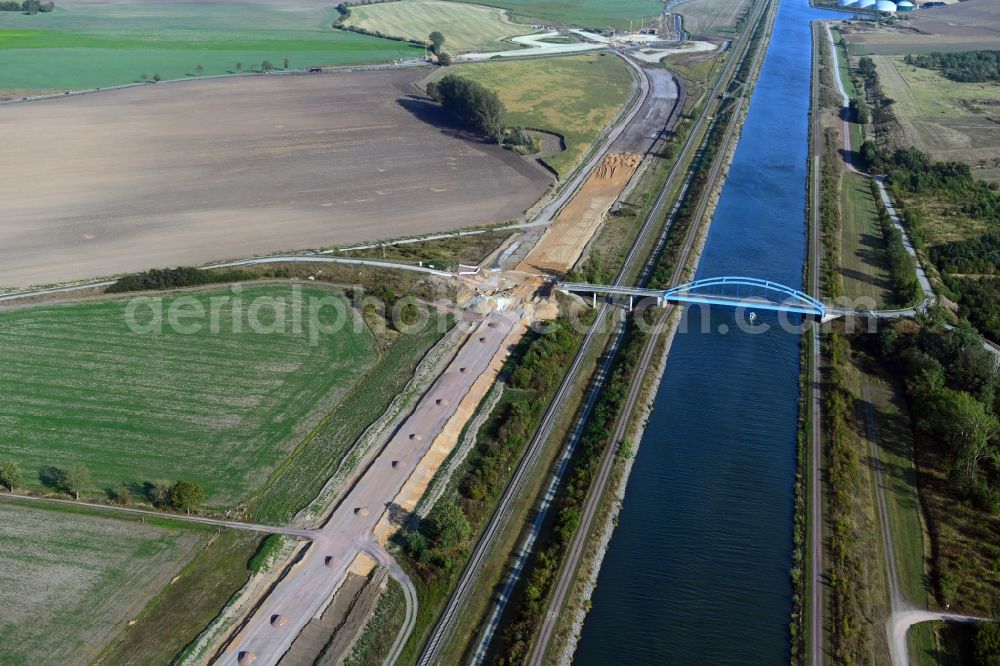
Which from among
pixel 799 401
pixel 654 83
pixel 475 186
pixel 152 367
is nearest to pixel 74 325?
pixel 152 367

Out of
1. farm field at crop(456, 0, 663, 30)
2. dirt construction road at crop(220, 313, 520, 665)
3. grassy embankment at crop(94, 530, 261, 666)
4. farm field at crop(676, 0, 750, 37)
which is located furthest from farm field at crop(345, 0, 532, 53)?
grassy embankment at crop(94, 530, 261, 666)

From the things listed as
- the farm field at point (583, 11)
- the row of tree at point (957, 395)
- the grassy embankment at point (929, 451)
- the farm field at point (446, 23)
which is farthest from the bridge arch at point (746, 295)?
the farm field at point (583, 11)

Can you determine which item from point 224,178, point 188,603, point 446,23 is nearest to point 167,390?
point 188,603

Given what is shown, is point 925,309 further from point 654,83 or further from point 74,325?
point 654,83

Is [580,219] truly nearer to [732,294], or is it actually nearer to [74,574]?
[732,294]

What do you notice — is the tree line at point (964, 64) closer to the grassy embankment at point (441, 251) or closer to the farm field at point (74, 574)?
the grassy embankment at point (441, 251)
